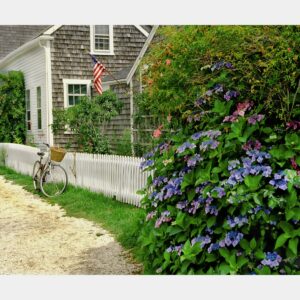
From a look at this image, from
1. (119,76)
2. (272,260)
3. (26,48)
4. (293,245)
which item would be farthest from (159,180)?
(26,48)

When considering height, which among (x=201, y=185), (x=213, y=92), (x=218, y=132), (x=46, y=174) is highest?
(x=213, y=92)

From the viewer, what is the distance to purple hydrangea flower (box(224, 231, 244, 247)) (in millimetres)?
3879

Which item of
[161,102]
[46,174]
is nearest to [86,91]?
[46,174]

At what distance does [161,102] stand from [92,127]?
33.0 ft

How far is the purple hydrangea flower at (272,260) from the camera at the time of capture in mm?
3865

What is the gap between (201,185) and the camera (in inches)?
162

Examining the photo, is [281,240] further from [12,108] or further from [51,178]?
[12,108]

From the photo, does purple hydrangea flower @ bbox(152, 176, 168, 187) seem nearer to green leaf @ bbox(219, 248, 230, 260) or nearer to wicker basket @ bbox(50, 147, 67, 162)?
green leaf @ bbox(219, 248, 230, 260)

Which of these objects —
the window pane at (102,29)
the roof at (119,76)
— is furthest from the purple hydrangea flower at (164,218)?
the window pane at (102,29)

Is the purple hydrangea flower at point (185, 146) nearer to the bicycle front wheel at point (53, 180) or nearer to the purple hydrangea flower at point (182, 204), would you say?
the purple hydrangea flower at point (182, 204)

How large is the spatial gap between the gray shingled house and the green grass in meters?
5.48

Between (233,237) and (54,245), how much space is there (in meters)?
3.46

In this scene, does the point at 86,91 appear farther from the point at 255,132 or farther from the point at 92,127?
the point at 255,132

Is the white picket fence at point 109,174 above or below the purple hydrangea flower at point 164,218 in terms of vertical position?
below
